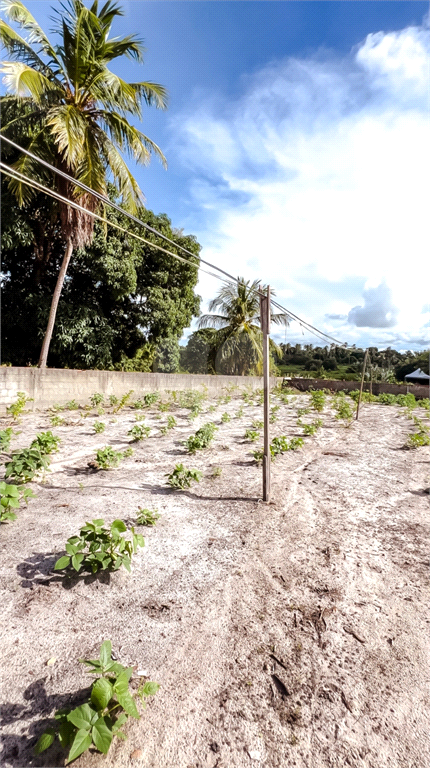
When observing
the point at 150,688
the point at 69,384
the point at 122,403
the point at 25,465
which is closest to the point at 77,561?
the point at 150,688

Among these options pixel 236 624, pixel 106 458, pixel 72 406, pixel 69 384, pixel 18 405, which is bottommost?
pixel 236 624

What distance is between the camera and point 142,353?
623 inches

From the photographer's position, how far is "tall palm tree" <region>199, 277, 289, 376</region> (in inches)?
862

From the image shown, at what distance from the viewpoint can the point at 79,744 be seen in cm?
140

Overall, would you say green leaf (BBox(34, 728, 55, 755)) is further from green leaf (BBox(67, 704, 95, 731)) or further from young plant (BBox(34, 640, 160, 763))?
green leaf (BBox(67, 704, 95, 731))

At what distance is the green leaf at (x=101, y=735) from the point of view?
1.41 meters

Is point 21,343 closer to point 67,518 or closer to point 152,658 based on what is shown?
point 67,518

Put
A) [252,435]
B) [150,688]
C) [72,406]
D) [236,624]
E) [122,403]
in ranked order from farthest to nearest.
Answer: [122,403]
[72,406]
[252,435]
[236,624]
[150,688]

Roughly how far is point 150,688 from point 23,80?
10602mm

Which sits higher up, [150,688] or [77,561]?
[77,561]

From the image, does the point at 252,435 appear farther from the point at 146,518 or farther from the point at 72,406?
the point at 72,406

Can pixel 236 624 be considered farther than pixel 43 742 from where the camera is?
Yes

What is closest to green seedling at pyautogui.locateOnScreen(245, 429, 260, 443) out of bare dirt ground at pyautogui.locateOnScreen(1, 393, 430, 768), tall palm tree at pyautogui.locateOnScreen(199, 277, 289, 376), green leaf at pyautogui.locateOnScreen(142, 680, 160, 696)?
bare dirt ground at pyautogui.locateOnScreen(1, 393, 430, 768)

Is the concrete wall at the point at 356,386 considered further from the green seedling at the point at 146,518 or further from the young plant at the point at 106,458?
the green seedling at the point at 146,518
